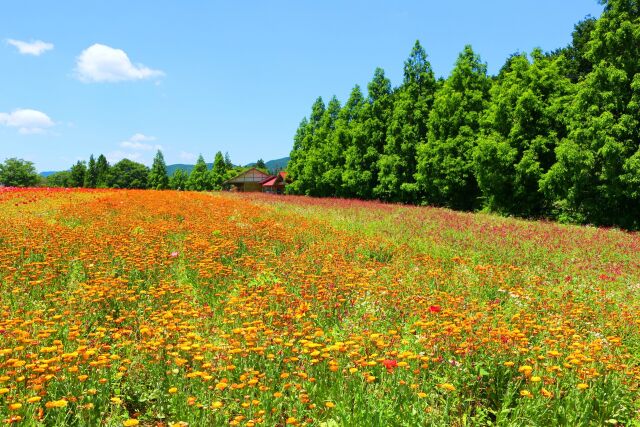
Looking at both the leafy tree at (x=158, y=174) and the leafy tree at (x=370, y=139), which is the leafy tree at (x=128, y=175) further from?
the leafy tree at (x=370, y=139)

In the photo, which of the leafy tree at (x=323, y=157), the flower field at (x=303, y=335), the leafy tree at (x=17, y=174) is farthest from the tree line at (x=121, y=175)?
the flower field at (x=303, y=335)

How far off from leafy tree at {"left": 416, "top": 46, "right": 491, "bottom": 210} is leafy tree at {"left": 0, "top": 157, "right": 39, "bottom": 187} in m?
110

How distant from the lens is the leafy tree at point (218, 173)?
89.2 meters

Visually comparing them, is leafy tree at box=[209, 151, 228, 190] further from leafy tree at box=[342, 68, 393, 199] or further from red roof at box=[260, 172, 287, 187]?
leafy tree at box=[342, 68, 393, 199]

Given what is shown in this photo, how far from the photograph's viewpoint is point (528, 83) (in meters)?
24.7

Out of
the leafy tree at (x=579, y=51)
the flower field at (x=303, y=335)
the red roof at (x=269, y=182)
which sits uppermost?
the leafy tree at (x=579, y=51)

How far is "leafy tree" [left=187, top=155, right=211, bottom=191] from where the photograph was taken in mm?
91188

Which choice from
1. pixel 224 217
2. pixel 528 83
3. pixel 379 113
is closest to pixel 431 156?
pixel 528 83

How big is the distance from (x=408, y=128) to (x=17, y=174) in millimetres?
111567

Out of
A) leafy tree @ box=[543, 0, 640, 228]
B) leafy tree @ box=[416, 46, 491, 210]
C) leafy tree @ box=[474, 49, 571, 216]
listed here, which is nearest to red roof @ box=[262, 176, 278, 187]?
leafy tree @ box=[416, 46, 491, 210]

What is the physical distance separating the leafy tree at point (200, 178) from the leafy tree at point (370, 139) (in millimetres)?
58330

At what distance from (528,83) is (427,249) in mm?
19260

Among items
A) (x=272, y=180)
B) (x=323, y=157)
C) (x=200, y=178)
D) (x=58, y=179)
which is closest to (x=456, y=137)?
(x=323, y=157)

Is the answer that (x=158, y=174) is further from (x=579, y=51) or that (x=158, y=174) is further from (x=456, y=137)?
(x=579, y=51)
